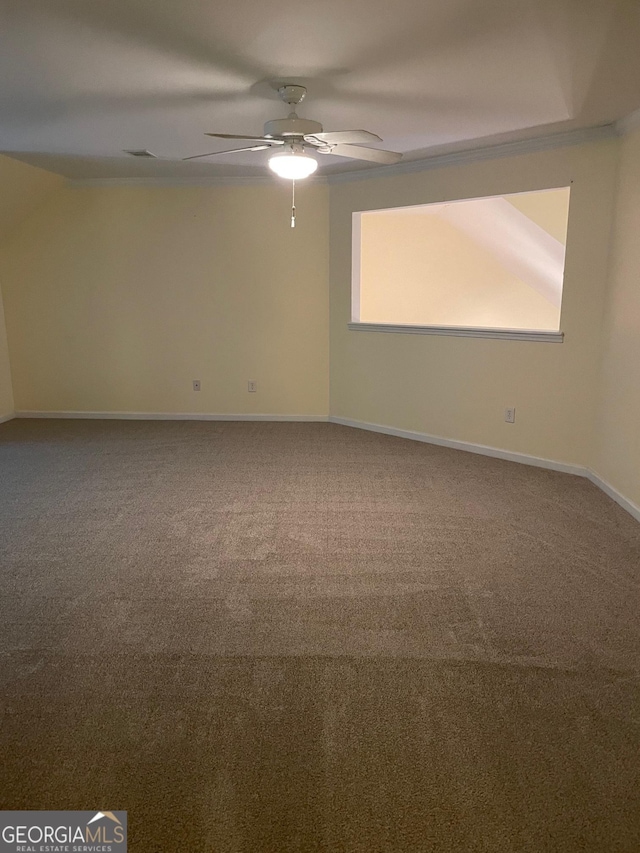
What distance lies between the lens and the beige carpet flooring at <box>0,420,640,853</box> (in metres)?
1.65

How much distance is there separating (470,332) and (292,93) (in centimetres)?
241

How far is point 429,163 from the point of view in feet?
15.5

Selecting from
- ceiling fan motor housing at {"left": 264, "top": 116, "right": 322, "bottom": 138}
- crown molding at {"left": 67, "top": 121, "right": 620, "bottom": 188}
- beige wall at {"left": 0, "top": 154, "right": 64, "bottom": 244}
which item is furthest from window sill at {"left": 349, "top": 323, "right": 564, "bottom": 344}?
beige wall at {"left": 0, "top": 154, "right": 64, "bottom": 244}

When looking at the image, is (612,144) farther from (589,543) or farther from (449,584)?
(449,584)

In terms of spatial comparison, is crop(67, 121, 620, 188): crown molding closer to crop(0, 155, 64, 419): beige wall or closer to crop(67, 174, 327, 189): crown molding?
crop(67, 174, 327, 189): crown molding

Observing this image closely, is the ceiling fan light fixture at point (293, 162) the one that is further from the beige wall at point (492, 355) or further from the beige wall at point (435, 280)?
the beige wall at point (435, 280)

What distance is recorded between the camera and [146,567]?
3014mm

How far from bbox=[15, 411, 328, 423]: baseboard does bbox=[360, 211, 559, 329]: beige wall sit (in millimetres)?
1479

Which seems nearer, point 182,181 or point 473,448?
point 473,448

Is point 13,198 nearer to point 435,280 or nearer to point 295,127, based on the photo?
point 295,127

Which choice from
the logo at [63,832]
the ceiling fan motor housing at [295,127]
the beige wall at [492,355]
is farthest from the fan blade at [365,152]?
the logo at [63,832]

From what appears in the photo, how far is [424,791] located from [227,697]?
0.72 metres

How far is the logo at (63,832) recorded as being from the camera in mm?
1554


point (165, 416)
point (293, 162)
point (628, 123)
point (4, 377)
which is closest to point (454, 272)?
point (628, 123)
